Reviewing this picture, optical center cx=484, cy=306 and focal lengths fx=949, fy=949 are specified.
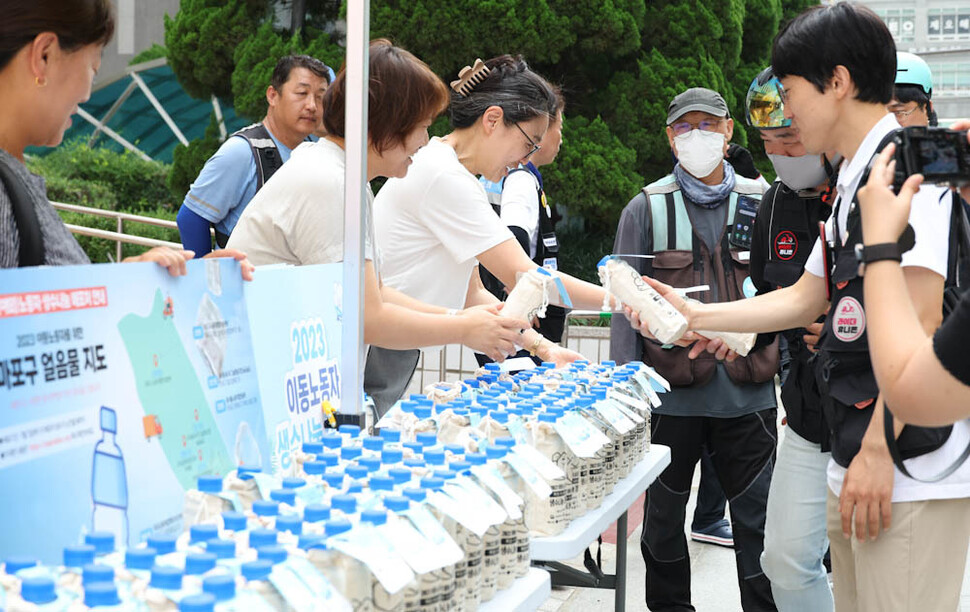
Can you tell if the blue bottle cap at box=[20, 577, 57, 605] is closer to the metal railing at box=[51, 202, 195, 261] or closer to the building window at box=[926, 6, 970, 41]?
the metal railing at box=[51, 202, 195, 261]

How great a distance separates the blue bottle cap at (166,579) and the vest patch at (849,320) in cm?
165

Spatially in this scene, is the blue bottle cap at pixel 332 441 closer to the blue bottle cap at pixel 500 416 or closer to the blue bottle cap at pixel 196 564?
the blue bottle cap at pixel 500 416

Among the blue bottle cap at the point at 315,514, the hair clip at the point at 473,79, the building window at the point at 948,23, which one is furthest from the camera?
the building window at the point at 948,23

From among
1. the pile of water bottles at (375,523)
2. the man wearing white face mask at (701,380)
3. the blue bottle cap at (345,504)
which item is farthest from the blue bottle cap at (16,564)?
the man wearing white face mask at (701,380)

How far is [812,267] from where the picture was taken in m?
2.66

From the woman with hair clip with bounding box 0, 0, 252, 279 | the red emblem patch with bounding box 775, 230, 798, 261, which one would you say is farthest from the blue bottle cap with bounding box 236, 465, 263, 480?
the red emblem patch with bounding box 775, 230, 798, 261

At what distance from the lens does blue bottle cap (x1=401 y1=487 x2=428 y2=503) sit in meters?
1.56

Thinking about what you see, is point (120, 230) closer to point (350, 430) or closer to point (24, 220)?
point (350, 430)

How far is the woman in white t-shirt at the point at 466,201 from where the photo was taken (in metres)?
3.18

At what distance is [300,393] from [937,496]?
1479 mm

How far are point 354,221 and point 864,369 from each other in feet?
4.11

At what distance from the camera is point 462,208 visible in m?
3.18

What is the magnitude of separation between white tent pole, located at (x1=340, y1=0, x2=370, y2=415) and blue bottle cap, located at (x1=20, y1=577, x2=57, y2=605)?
3.60ft

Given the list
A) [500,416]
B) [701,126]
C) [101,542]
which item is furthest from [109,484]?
[701,126]
